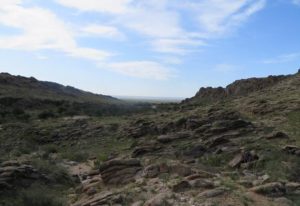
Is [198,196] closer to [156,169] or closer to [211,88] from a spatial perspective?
[156,169]

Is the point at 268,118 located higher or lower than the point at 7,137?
higher

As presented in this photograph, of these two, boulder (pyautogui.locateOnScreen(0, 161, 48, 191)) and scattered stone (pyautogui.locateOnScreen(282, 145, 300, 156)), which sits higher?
scattered stone (pyautogui.locateOnScreen(282, 145, 300, 156))

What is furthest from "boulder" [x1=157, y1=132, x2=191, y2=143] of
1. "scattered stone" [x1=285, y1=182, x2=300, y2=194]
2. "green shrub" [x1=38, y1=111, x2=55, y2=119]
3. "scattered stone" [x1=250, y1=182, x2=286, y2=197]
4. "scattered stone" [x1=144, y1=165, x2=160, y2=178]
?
"green shrub" [x1=38, y1=111, x2=55, y2=119]

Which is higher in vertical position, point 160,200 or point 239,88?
point 239,88

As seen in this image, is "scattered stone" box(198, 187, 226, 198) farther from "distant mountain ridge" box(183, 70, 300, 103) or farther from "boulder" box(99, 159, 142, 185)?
"distant mountain ridge" box(183, 70, 300, 103)

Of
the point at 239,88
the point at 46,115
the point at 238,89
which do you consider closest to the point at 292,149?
the point at 46,115

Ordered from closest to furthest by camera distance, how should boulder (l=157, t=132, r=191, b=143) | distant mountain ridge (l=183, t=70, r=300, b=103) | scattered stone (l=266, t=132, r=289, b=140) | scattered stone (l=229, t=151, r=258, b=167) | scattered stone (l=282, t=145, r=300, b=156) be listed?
1. scattered stone (l=229, t=151, r=258, b=167)
2. scattered stone (l=282, t=145, r=300, b=156)
3. scattered stone (l=266, t=132, r=289, b=140)
4. boulder (l=157, t=132, r=191, b=143)
5. distant mountain ridge (l=183, t=70, r=300, b=103)

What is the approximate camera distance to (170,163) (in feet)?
55.7

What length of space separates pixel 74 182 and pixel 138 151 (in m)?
4.61

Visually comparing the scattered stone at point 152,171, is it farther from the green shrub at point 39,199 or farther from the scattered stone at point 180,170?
the green shrub at point 39,199

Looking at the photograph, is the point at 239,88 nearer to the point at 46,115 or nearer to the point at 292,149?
the point at 46,115

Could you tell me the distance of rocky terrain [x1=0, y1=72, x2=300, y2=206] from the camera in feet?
46.2

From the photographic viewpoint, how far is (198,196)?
44.2 feet

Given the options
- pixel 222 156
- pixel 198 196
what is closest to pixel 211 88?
pixel 222 156
